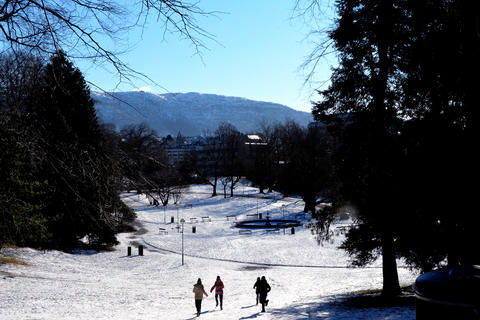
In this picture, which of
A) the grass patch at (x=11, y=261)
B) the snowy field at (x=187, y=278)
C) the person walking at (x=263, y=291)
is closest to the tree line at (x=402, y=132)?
the snowy field at (x=187, y=278)

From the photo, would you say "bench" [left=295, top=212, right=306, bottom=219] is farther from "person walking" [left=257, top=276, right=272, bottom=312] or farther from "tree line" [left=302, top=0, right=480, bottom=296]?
"person walking" [left=257, top=276, right=272, bottom=312]

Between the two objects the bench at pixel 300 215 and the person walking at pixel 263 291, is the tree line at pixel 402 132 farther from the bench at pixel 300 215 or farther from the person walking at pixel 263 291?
the bench at pixel 300 215

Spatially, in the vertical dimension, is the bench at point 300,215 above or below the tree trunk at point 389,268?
below

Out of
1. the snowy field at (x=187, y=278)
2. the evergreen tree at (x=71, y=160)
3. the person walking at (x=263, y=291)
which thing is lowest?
the snowy field at (x=187, y=278)

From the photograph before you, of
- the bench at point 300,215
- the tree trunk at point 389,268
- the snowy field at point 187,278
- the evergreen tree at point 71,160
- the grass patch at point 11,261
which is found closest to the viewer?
the evergreen tree at point 71,160

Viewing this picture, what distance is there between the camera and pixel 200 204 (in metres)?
66.9

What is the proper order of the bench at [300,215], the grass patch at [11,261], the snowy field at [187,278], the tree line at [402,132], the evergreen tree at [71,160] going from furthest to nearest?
the bench at [300,215] < the grass patch at [11,261] < the snowy field at [187,278] < the tree line at [402,132] < the evergreen tree at [71,160]

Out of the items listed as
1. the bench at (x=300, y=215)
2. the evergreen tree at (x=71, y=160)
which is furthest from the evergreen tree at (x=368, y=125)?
the bench at (x=300, y=215)

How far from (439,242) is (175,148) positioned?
190 meters

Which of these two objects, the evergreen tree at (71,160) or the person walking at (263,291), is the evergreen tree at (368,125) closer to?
the person walking at (263,291)

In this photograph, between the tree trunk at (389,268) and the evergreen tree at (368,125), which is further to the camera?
the tree trunk at (389,268)

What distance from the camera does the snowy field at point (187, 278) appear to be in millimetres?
13922

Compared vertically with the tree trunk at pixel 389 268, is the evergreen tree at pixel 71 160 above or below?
above

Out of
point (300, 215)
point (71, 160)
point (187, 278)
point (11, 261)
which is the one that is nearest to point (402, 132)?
point (71, 160)
